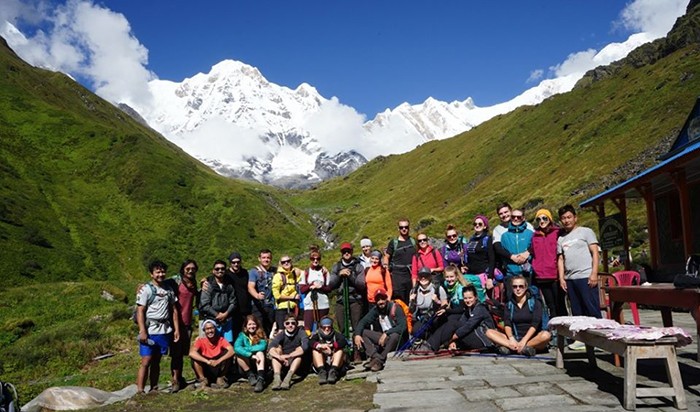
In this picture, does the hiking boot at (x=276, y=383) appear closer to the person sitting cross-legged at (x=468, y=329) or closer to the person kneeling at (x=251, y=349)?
the person kneeling at (x=251, y=349)

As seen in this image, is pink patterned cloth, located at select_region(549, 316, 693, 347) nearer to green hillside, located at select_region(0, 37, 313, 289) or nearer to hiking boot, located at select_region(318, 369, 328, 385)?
hiking boot, located at select_region(318, 369, 328, 385)

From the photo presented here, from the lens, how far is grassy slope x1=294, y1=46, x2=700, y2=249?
5900 cm

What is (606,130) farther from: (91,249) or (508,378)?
(508,378)

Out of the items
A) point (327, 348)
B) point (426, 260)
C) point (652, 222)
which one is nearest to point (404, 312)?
point (426, 260)

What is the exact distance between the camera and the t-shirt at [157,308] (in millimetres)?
9430

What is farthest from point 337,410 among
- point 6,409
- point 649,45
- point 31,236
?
point 649,45

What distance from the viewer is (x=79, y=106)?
101 meters

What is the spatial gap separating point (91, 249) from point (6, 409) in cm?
5113

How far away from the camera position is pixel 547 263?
9500mm

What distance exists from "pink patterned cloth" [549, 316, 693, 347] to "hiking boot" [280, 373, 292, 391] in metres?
4.41

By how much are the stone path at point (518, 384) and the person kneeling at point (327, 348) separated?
67 centimetres

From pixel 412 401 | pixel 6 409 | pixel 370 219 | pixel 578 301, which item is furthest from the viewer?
pixel 370 219

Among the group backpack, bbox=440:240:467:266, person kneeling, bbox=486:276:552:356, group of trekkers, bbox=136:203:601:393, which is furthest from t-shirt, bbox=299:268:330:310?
person kneeling, bbox=486:276:552:356

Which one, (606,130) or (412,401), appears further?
(606,130)
